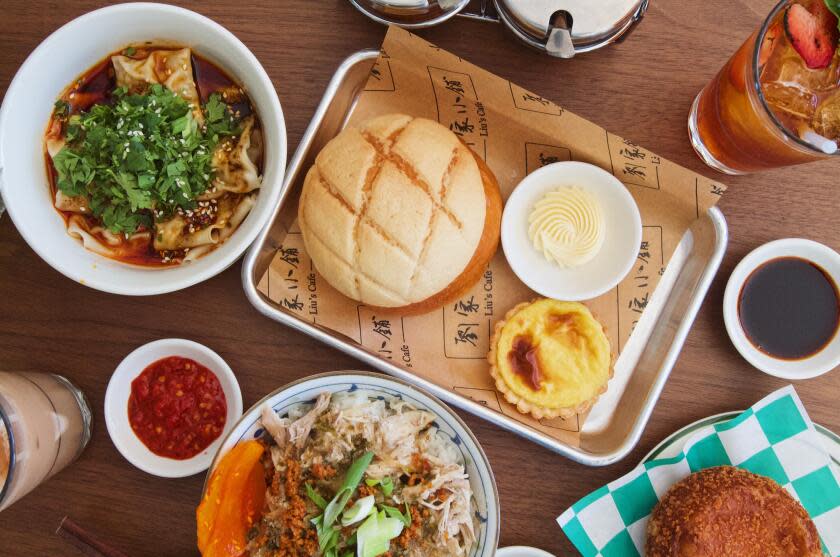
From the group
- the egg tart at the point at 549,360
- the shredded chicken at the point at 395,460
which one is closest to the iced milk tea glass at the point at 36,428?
the shredded chicken at the point at 395,460

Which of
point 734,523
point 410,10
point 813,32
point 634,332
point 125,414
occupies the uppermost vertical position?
point 813,32

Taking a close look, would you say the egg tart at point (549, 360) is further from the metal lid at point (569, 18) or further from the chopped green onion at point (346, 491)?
the metal lid at point (569, 18)

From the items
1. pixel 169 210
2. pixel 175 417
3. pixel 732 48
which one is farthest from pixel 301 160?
pixel 732 48

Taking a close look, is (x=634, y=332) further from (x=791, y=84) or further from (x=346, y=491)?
(x=346, y=491)

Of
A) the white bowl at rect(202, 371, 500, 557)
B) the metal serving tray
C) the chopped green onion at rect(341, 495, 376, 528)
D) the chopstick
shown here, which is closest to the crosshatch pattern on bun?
the metal serving tray

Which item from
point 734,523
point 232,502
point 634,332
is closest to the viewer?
point 232,502

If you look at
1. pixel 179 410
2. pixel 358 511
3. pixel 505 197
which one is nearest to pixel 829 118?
pixel 505 197
